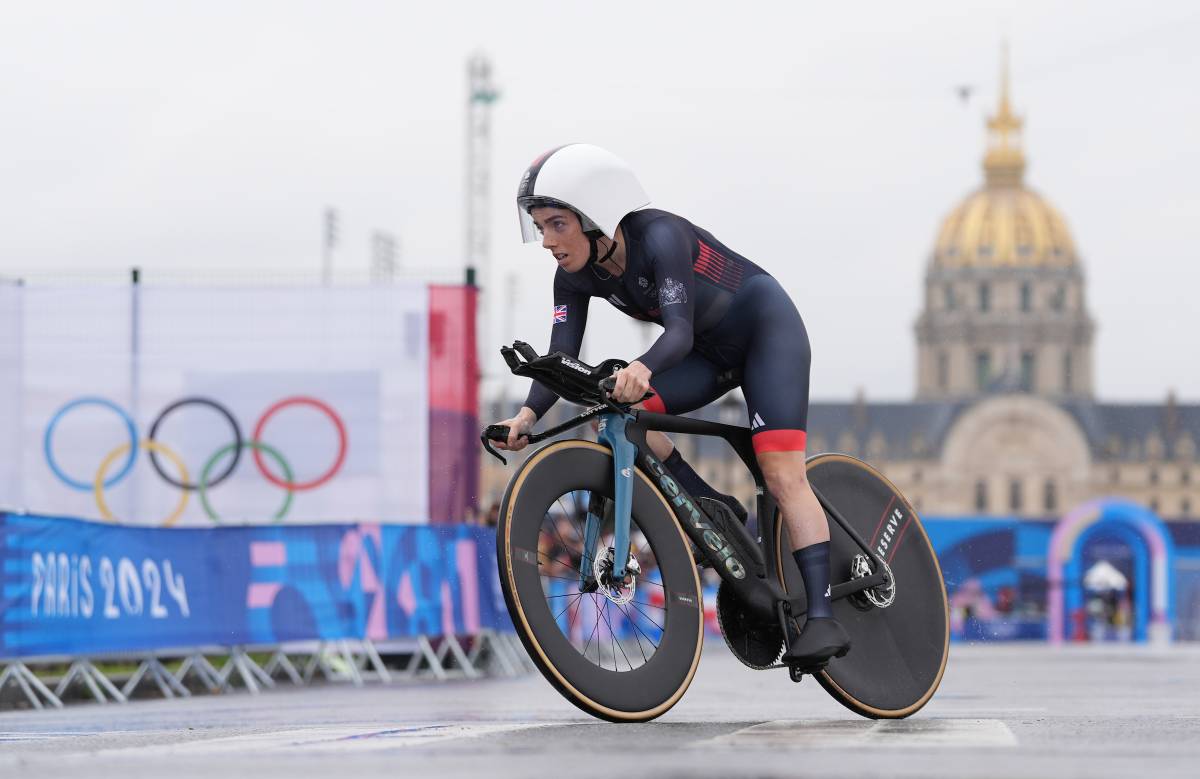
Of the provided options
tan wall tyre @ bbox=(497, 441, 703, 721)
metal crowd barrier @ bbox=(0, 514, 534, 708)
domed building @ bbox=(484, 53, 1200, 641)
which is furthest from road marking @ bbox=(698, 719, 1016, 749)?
domed building @ bbox=(484, 53, 1200, 641)

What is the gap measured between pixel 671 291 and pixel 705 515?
0.75 metres

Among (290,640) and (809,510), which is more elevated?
(809,510)

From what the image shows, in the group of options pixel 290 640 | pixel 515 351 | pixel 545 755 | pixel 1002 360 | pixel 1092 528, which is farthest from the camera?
pixel 1002 360

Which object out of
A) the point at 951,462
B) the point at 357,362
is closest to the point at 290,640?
the point at 357,362

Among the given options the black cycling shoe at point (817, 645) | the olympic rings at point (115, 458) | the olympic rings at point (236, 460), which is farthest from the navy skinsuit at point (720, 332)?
the olympic rings at point (115, 458)

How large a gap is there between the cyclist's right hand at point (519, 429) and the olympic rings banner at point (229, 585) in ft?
17.1

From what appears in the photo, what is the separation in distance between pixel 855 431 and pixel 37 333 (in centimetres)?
15863

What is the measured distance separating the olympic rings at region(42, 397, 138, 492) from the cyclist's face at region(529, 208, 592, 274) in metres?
18.7

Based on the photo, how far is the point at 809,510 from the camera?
6691 millimetres

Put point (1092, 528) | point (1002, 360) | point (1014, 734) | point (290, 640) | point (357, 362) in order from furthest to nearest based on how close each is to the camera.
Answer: point (1002, 360)
point (1092, 528)
point (357, 362)
point (290, 640)
point (1014, 734)

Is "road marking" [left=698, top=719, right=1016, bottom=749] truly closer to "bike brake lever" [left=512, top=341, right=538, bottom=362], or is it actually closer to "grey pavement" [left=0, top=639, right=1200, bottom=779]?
"grey pavement" [left=0, top=639, right=1200, bottom=779]

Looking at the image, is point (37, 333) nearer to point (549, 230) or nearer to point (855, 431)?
point (549, 230)

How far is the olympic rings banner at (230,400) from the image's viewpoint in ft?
78.1

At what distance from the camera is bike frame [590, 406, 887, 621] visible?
6285mm
